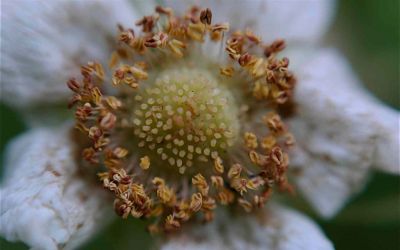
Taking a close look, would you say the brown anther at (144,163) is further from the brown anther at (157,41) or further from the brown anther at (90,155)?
the brown anther at (157,41)

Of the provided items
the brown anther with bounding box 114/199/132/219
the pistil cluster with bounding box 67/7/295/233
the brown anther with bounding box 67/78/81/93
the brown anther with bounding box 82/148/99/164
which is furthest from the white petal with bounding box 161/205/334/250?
the brown anther with bounding box 67/78/81/93

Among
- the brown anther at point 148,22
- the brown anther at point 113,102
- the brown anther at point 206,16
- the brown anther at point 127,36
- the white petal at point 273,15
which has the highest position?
the white petal at point 273,15

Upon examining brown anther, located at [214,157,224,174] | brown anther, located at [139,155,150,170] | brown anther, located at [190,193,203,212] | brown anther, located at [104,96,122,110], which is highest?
brown anther, located at [104,96,122,110]

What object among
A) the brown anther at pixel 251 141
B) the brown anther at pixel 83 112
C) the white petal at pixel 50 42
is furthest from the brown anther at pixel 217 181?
the white petal at pixel 50 42

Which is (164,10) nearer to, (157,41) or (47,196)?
(157,41)

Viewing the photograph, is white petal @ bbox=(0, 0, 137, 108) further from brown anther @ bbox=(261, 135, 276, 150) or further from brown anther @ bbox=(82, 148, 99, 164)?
brown anther @ bbox=(261, 135, 276, 150)

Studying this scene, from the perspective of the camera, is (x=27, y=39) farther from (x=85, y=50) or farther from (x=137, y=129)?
(x=137, y=129)

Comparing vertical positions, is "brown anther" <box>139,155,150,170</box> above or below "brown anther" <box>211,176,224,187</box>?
below

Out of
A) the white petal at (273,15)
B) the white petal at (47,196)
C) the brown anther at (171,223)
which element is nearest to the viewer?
the white petal at (47,196)
